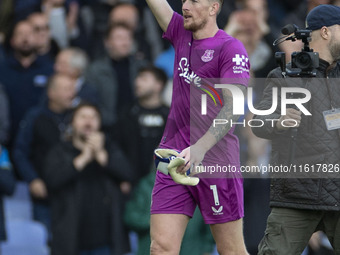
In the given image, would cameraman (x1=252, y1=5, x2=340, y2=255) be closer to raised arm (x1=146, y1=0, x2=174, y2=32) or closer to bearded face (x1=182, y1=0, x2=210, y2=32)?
bearded face (x1=182, y1=0, x2=210, y2=32)

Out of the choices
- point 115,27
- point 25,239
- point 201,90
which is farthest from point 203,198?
point 115,27

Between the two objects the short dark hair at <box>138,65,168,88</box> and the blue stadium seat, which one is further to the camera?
the short dark hair at <box>138,65,168,88</box>

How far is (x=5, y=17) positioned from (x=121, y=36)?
161 centimetres

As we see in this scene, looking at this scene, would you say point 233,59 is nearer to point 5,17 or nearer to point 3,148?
point 3,148

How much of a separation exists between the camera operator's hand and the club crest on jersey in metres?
0.73

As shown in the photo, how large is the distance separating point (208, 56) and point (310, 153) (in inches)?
42.0

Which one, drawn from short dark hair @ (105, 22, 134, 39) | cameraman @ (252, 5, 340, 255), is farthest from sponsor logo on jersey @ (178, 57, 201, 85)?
short dark hair @ (105, 22, 134, 39)

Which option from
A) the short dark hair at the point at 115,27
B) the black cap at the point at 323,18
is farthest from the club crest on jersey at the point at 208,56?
the short dark hair at the point at 115,27

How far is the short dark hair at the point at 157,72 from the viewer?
1034cm

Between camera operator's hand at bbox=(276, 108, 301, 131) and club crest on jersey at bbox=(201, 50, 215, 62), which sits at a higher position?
club crest on jersey at bbox=(201, 50, 215, 62)

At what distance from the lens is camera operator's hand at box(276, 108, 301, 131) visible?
20.5ft

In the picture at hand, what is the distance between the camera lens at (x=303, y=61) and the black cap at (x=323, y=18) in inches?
11.3

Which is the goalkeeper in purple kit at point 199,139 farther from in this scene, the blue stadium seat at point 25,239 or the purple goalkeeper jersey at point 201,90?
the blue stadium seat at point 25,239

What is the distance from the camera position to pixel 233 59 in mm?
6488
